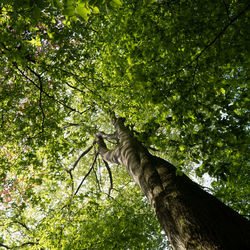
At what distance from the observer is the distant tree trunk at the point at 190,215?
201cm

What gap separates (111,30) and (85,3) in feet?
16.5

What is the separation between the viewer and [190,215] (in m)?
2.36

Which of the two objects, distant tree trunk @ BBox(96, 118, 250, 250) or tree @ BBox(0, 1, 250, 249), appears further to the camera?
tree @ BBox(0, 1, 250, 249)

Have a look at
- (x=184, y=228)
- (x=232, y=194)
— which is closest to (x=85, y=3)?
(x=184, y=228)

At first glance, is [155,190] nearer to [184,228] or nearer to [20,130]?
[184,228]

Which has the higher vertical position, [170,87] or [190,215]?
[170,87]

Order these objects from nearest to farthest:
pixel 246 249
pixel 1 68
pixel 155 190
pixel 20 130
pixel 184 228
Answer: pixel 246 249, pixel 184 228, pixel 155 190, pixel 1 68, pixel 20 130

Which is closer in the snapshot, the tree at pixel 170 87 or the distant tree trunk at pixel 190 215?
the distant tree trunk at pixel 190 215

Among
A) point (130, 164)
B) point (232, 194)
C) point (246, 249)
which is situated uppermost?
point (130, 164)

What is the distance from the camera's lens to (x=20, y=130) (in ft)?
19.5

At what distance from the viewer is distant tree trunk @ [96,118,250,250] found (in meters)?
2.01

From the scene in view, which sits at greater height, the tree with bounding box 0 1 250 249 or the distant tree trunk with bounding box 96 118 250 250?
the tree with bounding box 0 1 250 249

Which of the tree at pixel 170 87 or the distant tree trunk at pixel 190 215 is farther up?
the tree at pixel 170 87

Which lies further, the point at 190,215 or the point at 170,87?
the point at 170,87
